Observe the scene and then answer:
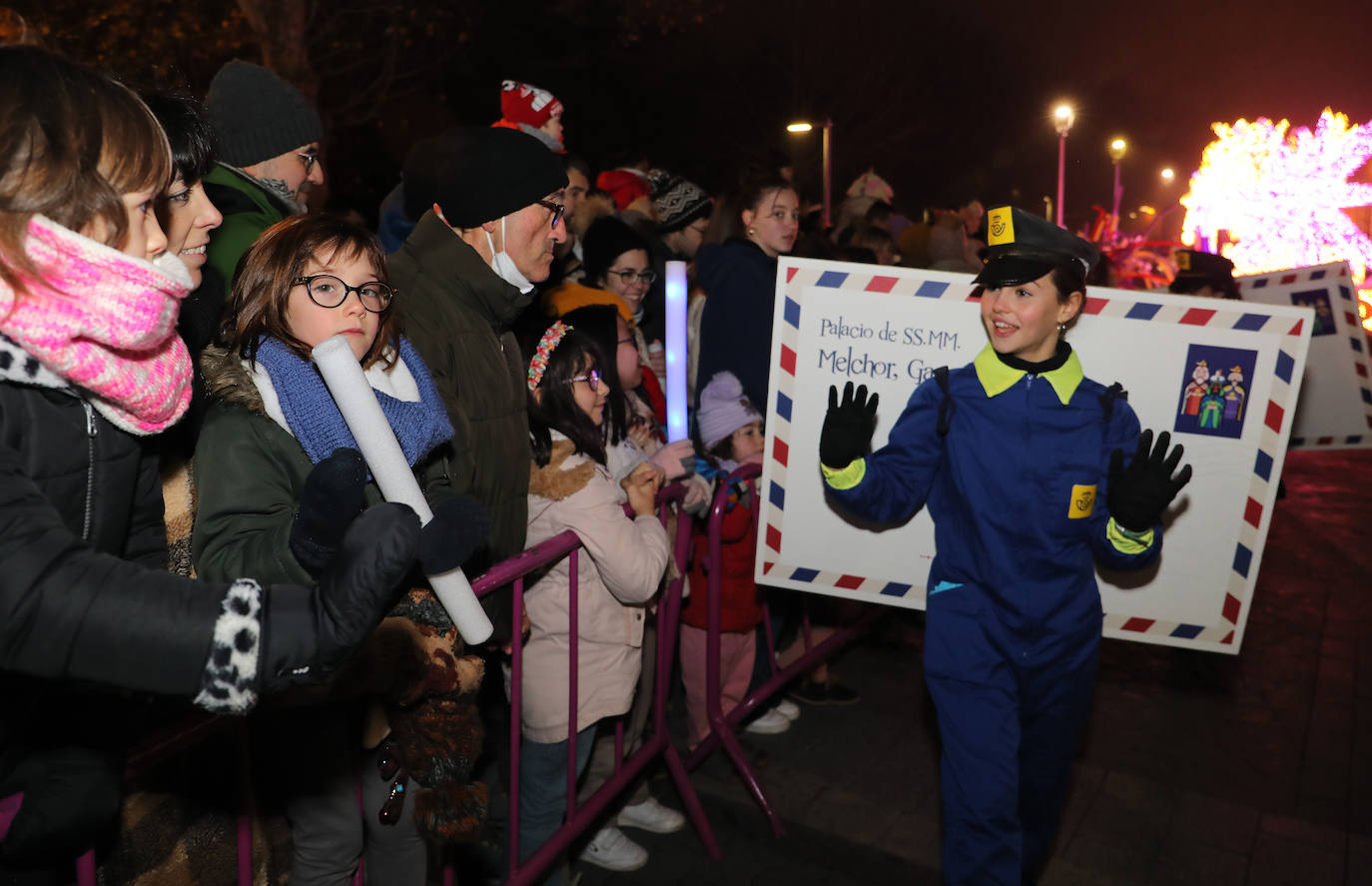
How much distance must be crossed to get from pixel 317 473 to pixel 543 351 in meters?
1.76

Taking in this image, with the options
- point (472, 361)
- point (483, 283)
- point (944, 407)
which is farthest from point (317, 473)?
point (944, 407)

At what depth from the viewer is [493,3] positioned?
2175 cm

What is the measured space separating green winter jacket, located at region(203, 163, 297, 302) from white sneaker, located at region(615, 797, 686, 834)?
2773 mm

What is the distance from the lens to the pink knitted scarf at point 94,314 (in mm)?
1398

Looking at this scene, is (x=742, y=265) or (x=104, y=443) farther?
(x=742, y=265)

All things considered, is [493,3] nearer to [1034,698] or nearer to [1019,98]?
[1034,698]

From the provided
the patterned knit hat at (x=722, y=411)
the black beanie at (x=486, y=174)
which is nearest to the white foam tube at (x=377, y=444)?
the black beanie at (x=486, y=174)

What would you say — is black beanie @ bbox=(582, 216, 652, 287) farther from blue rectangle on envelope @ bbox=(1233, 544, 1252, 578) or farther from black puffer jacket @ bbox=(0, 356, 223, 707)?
black puffer jacket @ bbox=(0, 356, 223, 707)

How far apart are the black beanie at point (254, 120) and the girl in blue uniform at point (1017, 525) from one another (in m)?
2.31

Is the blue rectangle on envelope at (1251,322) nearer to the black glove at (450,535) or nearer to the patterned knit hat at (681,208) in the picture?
the black glove at (450,535)

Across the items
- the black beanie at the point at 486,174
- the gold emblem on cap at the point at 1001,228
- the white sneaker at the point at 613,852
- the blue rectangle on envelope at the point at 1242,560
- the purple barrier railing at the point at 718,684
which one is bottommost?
the white sneaker at the point at 613,852

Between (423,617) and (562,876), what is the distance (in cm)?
164

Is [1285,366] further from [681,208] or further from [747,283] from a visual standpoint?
[681,208]

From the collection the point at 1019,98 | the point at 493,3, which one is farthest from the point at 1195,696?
the point at 1019,98
